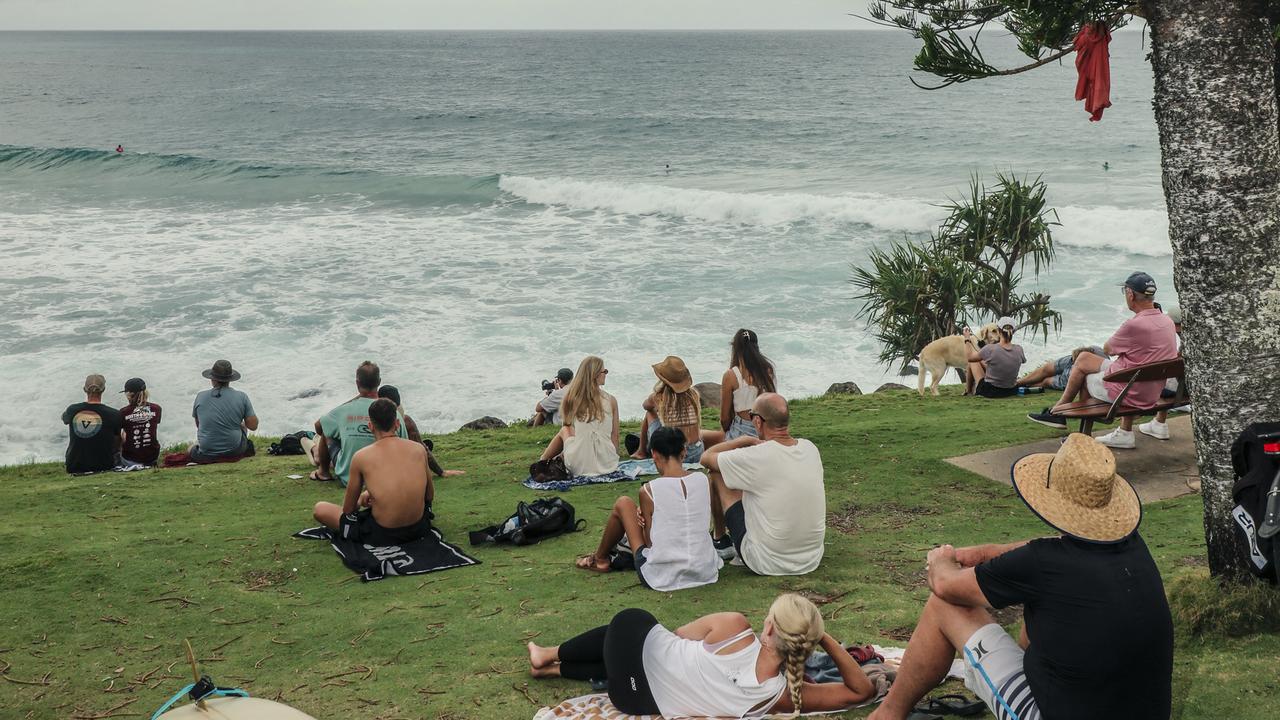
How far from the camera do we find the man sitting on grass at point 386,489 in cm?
718

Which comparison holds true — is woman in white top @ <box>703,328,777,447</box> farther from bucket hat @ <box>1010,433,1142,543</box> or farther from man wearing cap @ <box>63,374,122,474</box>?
man wearing cap @ <box>63,374,122,474</box>

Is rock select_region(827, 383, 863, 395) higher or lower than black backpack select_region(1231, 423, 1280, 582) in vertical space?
lower

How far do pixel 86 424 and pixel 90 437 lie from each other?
0.47 ft

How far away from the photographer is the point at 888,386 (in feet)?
54.3

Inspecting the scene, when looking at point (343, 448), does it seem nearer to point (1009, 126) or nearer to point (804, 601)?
point (804, 601)

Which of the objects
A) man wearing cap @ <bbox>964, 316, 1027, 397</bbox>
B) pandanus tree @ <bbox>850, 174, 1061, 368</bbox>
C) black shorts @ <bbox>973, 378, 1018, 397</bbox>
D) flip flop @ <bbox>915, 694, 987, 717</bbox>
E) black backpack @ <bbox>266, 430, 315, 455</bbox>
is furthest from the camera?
pandanus tree @ <bbox>850, 174, 1061, 368</bbox>

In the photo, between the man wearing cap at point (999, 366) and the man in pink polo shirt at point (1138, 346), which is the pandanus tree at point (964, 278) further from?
the man in pink polo shirt at point (1138, 346)

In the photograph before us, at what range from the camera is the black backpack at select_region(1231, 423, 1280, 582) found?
4445 mm

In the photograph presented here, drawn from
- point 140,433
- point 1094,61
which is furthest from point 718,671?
point 140,433

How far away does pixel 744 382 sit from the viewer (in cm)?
888

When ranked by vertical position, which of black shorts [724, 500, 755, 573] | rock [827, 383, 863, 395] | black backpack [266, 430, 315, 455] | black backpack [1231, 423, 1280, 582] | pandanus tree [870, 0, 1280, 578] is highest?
pandanus tree [870, 0, 1280, 578]

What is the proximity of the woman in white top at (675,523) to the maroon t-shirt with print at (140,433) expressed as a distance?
714 centimetres

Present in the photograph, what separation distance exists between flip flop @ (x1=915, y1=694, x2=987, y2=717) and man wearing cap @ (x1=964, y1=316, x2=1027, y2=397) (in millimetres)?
9277

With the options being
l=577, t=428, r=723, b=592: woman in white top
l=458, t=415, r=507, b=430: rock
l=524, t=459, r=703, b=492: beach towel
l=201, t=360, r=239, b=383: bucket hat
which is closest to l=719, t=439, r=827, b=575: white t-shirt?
l=577, t=428, r=723, b=592: woman in white top
